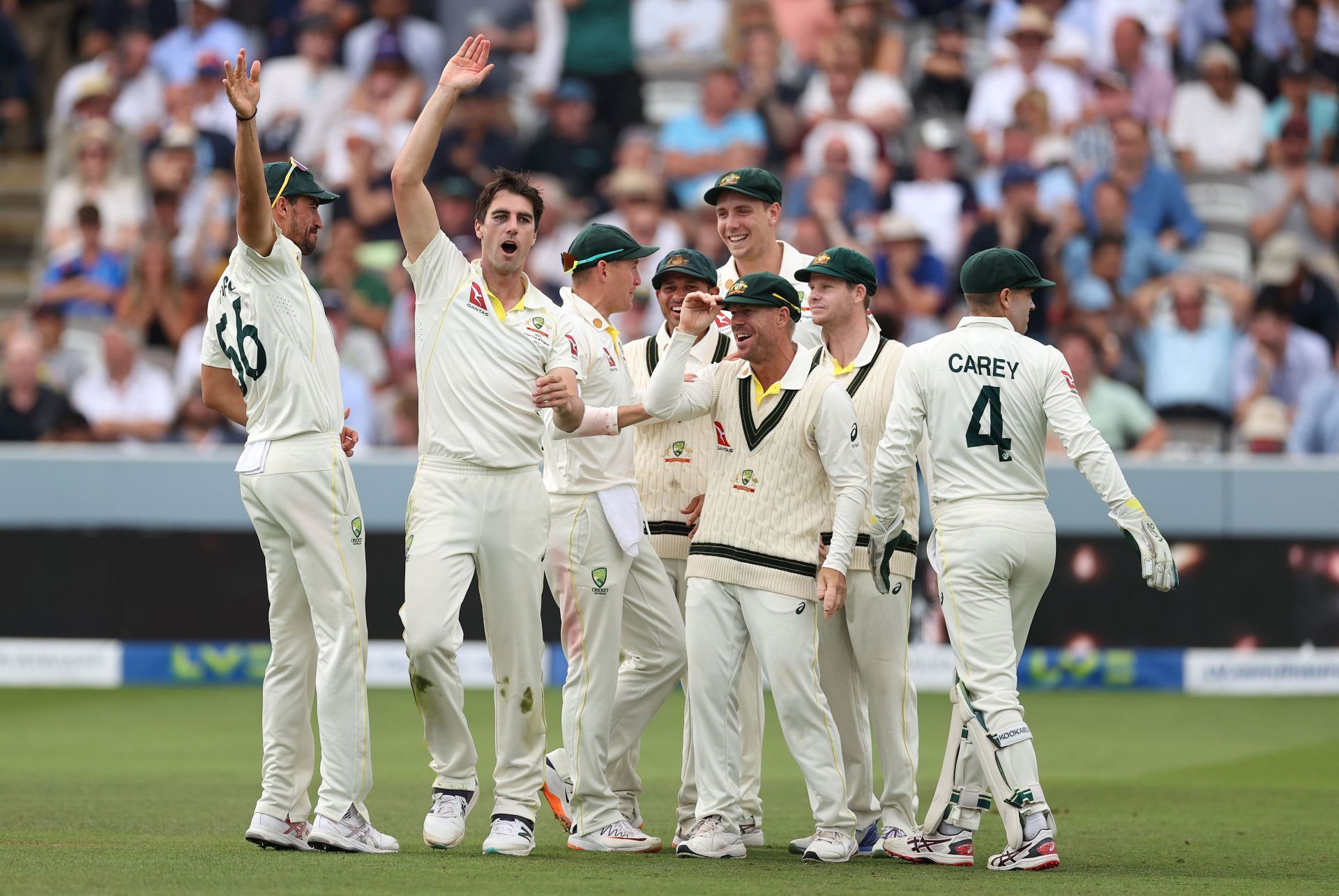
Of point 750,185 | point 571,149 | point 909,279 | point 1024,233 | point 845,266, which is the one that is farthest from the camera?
point 571,149

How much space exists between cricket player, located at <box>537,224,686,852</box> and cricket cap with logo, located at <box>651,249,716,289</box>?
0.17 metres

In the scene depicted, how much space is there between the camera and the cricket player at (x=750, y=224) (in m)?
8.32

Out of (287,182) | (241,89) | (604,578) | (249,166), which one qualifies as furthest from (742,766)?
(241,89)

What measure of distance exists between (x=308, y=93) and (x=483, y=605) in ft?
38.3

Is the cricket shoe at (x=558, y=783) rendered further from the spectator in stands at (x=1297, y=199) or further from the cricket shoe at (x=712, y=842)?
the spectator in stands at (x=1297, y=199)

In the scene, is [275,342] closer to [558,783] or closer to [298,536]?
[298,536]

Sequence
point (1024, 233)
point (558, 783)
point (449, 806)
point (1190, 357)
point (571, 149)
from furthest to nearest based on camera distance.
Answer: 1. point (571, 149)
2. point (1024, 233)
3. point (1190, 357)
4. point (558, 783)
5. point (449, 806)

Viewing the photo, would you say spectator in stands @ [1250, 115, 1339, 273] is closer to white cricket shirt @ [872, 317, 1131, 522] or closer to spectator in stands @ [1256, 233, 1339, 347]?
spectator in stands @ [1256, 233, 1339, 347]

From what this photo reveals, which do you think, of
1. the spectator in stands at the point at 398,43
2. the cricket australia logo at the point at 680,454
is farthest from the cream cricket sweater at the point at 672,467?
the spectator in stands at the point at 398,43

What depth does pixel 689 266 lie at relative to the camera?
7.84 meters

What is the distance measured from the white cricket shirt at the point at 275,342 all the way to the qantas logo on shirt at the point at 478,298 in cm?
66

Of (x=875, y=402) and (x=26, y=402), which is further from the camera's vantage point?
(x=26, y=402)

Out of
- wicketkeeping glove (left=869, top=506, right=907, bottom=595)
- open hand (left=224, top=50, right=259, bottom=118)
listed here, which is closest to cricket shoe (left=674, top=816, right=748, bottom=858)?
wicketkeeping glove (left=869, top=506, right=907, bottom=595)

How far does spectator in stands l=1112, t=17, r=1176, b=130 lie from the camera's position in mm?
17219
